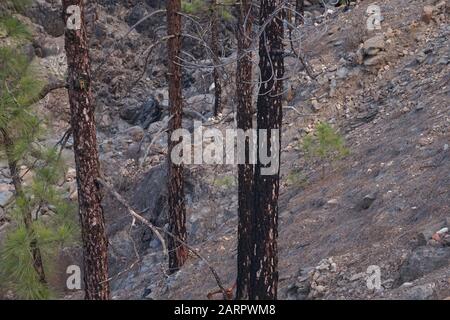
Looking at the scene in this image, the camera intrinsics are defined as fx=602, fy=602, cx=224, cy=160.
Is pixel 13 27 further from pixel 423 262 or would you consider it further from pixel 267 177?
pixel 423 262

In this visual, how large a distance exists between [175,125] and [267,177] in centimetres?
405

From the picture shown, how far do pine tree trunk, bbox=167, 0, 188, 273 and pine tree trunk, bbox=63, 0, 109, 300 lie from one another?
3.87 m

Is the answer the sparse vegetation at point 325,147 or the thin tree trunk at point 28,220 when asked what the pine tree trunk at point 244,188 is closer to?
the thin tree trunk at point 28,220

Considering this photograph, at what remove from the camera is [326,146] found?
12.1 meters

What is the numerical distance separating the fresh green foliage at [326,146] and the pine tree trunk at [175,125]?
3.02m

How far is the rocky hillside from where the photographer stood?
25.6 ft

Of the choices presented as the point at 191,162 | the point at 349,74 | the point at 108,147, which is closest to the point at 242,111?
the point at 191,162

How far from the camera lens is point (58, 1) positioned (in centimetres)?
2769

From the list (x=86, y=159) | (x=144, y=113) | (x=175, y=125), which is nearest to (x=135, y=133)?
(x=144, y=113)

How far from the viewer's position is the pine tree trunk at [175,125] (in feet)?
32.7

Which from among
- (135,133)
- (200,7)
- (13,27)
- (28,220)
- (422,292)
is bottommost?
(422,292)

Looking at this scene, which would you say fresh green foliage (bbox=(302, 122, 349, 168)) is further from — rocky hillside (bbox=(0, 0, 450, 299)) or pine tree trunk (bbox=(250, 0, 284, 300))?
pine tree trunk (bbox=(250, 0, 284, 300))
